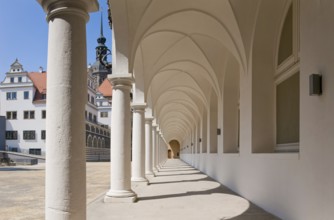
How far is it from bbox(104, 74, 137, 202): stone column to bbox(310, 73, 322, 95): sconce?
18.0 ft

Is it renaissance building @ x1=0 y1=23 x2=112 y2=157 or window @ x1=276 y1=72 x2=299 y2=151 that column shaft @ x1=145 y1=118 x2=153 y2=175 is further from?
renaissance building @ x1=0 y1=23 x2=112 y2=157

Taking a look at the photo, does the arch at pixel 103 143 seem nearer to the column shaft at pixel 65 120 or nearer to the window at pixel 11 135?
the window at pixel 11 135

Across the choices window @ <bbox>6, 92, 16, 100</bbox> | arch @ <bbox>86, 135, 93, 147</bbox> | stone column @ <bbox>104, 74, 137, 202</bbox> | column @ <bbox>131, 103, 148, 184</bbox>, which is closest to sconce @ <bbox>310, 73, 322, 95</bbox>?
stone column @ <bbox>104, 74, 137, 202</bbox>

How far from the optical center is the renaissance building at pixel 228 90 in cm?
445

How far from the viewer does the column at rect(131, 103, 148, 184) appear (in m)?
13.8

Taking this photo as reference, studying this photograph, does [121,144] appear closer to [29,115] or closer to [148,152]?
[148,152]

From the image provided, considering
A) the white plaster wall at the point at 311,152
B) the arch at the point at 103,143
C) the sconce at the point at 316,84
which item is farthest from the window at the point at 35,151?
the sconce at the point at 316,84

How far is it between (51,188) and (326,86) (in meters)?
4.48

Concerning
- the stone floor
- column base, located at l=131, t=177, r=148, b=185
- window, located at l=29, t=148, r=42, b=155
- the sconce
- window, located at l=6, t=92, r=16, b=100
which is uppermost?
window, located at l=6, t=92, r=16, b=100

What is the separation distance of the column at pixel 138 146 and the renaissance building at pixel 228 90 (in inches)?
2.1

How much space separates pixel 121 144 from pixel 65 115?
559 centimetres

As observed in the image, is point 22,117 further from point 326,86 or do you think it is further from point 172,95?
point 326,86

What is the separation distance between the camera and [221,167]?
15.4 meters

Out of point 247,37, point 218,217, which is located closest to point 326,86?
point 218,217
